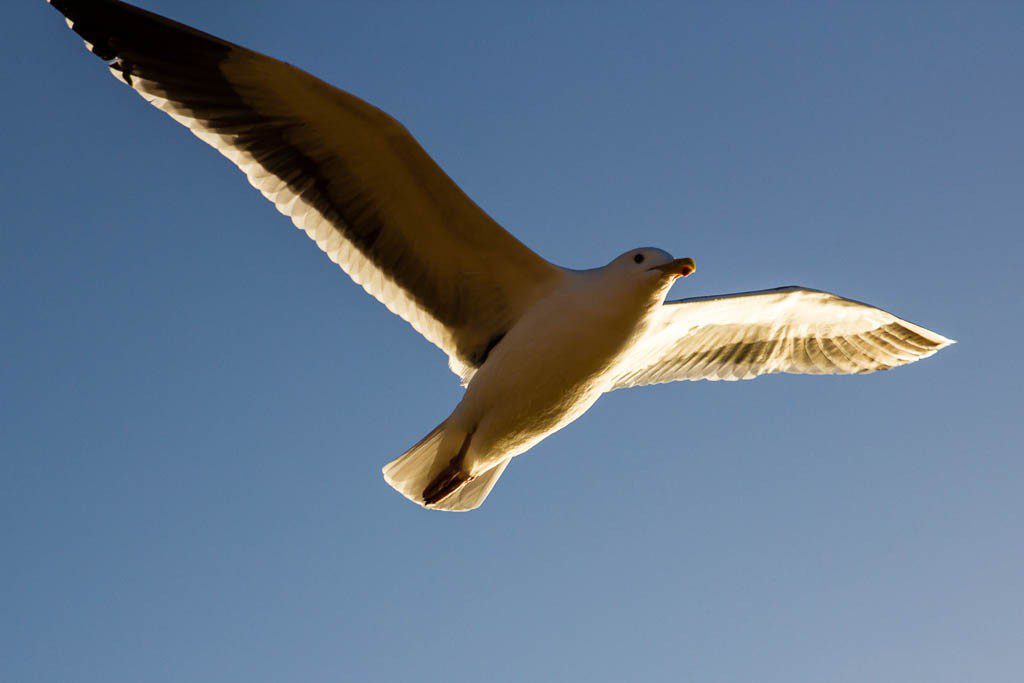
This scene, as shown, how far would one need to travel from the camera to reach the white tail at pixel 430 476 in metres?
7.17

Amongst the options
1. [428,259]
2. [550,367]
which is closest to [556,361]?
[550,367]

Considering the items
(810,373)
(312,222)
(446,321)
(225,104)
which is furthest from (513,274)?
(810,373)

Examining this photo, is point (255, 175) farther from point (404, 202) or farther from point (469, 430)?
point (469, 430)

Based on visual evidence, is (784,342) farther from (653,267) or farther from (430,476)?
(430,476)

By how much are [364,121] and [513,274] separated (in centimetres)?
124

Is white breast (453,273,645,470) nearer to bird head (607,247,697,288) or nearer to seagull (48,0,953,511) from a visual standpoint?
seagull (48,0,953,511)

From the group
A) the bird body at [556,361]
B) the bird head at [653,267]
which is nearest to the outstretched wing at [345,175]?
the bird body at [556,361]

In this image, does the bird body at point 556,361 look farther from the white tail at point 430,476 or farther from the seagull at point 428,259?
the white tail at point 430,476

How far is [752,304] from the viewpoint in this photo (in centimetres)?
772

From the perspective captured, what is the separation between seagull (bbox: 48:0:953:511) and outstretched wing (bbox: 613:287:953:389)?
177 millimetres

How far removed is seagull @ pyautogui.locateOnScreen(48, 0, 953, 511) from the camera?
6707mm

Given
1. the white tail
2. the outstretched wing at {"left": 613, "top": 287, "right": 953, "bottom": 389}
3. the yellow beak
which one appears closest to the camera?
the yellow beak

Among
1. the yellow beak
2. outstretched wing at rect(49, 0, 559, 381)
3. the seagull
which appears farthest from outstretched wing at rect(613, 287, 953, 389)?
outstretched wing at rect(49, 0, 559, 381)

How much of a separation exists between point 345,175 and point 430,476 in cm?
184
